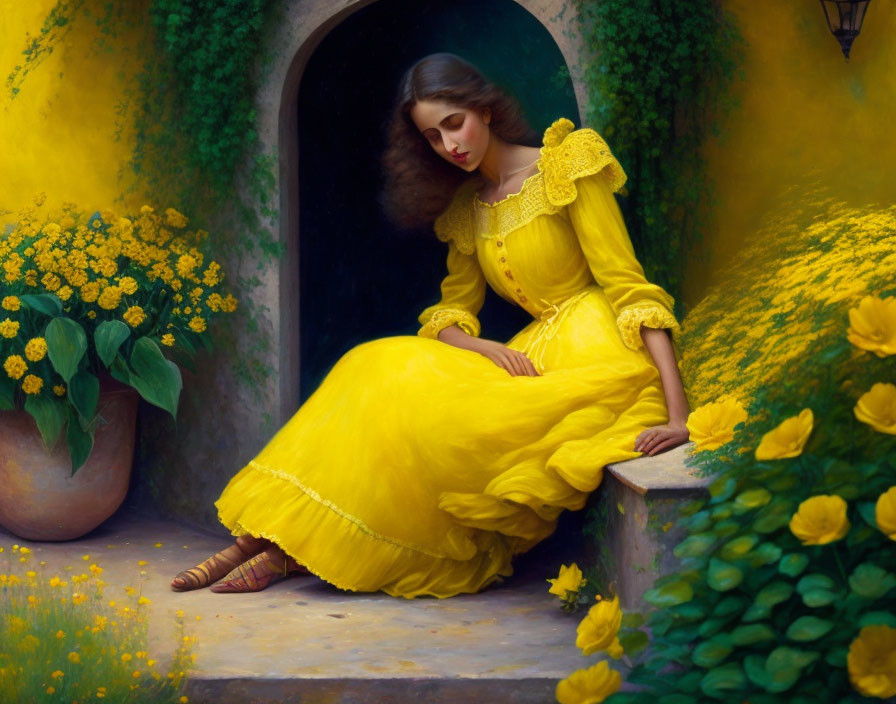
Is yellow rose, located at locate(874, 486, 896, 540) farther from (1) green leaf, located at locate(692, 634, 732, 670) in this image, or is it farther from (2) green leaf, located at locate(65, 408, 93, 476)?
(2) green leaf, located at locate(65, 408, 93, 476)

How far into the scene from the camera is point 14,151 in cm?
525

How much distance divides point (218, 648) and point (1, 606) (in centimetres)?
74

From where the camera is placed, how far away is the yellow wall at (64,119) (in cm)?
521

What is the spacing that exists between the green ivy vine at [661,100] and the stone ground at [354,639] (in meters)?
1.45

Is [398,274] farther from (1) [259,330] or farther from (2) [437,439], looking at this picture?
(2) [437,439]

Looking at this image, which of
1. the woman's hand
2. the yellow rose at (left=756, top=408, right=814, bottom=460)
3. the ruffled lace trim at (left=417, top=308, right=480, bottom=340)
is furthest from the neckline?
the yellow rose at (left=756, top=408, right=814, bottom=460)

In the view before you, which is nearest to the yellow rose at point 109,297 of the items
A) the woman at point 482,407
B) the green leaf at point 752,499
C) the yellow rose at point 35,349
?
the yellow rose at point 35,349

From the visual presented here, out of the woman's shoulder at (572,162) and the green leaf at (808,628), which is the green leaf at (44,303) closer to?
the woman's shoulder at (572,162)

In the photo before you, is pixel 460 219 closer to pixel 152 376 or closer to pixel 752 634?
pixel 152 376

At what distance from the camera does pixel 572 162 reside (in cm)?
430

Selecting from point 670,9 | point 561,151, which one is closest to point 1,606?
point 561,151

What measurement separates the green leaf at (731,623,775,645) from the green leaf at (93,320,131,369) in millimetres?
2805

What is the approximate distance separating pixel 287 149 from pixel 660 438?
85.2 inches

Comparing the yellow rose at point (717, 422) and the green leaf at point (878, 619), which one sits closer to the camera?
the green leaf at point (878, 619)
